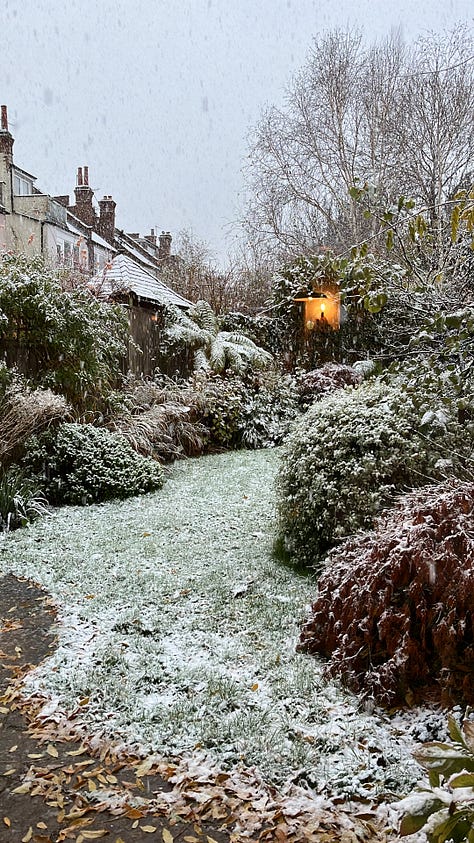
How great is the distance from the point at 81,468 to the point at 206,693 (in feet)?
13.6

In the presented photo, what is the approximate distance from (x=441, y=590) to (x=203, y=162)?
3524 cm

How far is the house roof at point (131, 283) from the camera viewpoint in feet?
34.8

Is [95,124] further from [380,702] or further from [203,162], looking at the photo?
[380,702]

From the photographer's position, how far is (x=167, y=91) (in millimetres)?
37156

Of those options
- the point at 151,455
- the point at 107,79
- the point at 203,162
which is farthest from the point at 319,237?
the point at 107,79

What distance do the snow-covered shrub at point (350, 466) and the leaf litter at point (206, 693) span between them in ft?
1.33

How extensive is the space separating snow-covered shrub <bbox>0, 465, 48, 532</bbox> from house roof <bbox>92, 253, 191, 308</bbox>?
458cm

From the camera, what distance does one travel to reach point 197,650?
3.42 metres

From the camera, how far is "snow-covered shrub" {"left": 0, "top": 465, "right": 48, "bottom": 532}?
5.77 m

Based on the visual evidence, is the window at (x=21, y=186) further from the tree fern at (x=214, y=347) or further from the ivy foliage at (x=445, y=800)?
the ivy foliage at (x=445, y=800)

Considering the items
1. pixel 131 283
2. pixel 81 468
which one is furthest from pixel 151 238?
pixel 81 468

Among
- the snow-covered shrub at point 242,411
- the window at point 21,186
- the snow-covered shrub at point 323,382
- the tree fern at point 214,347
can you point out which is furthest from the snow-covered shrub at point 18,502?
the window at point 21,186

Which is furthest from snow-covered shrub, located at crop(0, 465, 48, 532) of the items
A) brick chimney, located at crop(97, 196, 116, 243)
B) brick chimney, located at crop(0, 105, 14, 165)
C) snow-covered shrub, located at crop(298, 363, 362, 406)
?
brick chimney, located at crop(97, 196, 116, 243)

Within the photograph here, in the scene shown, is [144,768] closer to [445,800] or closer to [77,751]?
[77,751]
